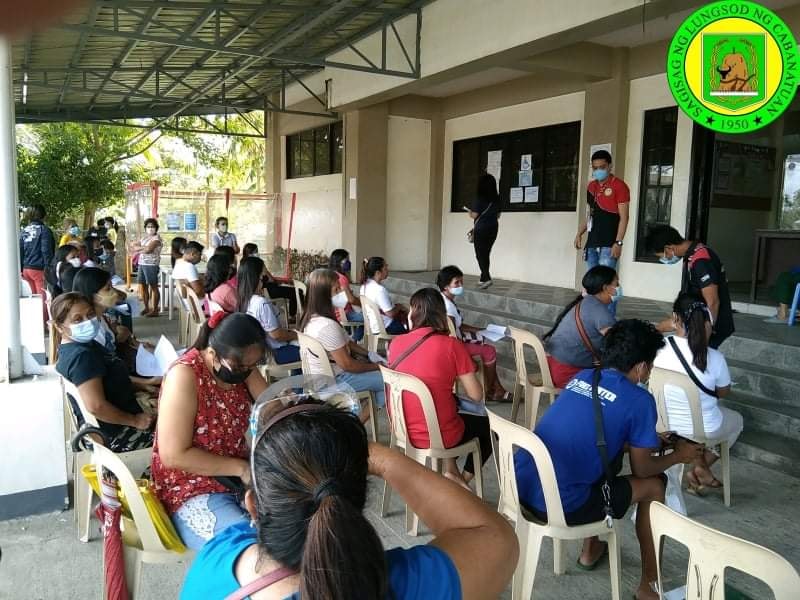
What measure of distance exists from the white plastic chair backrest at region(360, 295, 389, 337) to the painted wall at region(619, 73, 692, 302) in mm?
3409

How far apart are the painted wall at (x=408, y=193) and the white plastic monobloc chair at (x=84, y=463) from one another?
7.65 meters

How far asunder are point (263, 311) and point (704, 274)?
2941mm

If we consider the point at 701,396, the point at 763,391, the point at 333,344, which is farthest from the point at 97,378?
the point at 763,391

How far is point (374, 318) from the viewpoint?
17.4ft

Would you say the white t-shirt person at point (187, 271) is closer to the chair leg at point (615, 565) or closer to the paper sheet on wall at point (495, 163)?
the paper sheet on wall at point (495, 163)

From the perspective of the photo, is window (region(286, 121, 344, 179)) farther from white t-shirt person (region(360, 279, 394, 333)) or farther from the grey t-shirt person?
the grey t-shirt person

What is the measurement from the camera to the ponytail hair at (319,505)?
983 mm

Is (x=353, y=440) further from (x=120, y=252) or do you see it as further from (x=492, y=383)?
(x=120, y=252)

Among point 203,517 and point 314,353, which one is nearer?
point 203,517

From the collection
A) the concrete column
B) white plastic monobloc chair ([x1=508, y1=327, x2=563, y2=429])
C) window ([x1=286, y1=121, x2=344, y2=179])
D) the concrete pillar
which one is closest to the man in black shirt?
white plastic monobloc chair ([x1=508, y1=327, x2=563, y2=429])

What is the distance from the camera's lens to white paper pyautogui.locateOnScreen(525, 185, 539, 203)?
8797 millimetres

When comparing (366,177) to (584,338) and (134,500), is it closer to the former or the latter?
(584,338)

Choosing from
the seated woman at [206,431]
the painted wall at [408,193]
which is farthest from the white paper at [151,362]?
the painted wall at [408,193]

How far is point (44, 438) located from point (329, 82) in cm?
888
